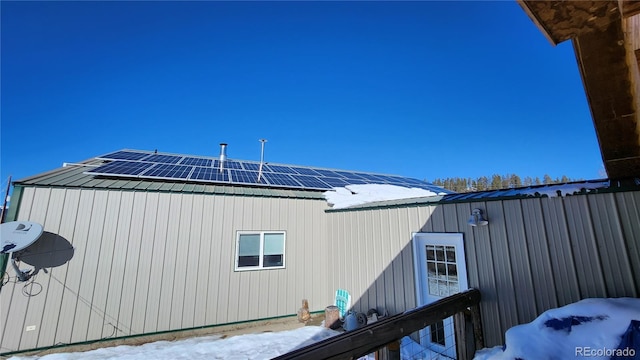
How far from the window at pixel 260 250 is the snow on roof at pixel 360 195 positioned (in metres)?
1.84

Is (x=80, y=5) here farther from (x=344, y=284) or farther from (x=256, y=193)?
(x=344, y=284)

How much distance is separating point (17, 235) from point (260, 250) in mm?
4446

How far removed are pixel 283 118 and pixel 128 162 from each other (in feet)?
34.7

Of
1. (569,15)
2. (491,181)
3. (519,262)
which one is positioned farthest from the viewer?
(491,181)

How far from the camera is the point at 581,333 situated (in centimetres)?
220

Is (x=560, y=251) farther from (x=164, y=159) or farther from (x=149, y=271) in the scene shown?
(x=164, y=159)

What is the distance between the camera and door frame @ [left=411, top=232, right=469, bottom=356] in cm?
426

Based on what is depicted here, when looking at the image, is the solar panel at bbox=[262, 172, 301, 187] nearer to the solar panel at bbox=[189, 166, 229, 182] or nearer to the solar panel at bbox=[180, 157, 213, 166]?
the solar panel at bbox=[189, 166, 229, 182]

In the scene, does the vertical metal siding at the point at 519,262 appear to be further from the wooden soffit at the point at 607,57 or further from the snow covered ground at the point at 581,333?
the wooden soffit at the point at 607,57

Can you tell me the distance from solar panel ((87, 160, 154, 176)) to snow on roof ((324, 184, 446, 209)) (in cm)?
512

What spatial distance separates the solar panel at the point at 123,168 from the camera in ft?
19.9

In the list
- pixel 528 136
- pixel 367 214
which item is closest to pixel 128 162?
pixel 367 214

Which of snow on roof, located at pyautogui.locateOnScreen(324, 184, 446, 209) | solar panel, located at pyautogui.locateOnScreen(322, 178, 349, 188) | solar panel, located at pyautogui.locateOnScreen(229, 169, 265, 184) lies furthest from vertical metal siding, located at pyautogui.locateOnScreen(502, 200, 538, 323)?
solar panel, located at pyautogui.locateOnScreen(229, 169, 265, 184)

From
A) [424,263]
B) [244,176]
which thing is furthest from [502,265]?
[244,176]
